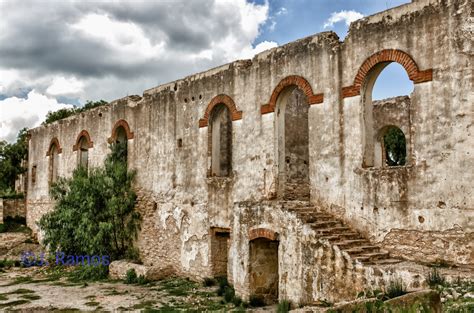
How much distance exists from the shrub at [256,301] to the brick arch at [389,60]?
4.87 meters

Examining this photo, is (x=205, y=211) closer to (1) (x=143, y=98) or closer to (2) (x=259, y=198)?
(2) (x=259, y=198)

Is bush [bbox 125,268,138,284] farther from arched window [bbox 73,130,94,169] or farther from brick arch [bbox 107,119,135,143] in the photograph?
arched window [bbox 73,130,94,169]

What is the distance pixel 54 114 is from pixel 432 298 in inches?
1299

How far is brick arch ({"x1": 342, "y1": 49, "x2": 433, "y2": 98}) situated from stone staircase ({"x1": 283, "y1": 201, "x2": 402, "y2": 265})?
2.71m

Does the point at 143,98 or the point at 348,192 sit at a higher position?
the point at 143,98

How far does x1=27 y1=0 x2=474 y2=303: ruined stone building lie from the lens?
28.6 feet

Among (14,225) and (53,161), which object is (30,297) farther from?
(14,225)

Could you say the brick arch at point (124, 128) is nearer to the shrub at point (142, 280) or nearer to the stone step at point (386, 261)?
the shrub at point (142, 280)

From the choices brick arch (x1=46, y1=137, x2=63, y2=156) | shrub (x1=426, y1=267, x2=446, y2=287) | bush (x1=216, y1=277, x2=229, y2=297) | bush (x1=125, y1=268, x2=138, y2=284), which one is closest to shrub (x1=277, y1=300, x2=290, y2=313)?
bush (x1=216, y1=277, x2=229, y2=297)

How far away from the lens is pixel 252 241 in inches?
424

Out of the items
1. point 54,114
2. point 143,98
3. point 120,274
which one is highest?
point 54,114

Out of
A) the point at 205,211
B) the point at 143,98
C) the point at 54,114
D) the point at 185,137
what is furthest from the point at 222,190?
the point at 54,114

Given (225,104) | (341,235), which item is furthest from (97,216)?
(341,235)

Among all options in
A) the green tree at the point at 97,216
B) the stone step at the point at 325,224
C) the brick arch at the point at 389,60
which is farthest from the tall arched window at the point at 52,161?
the brick arch at the point at 389,60
